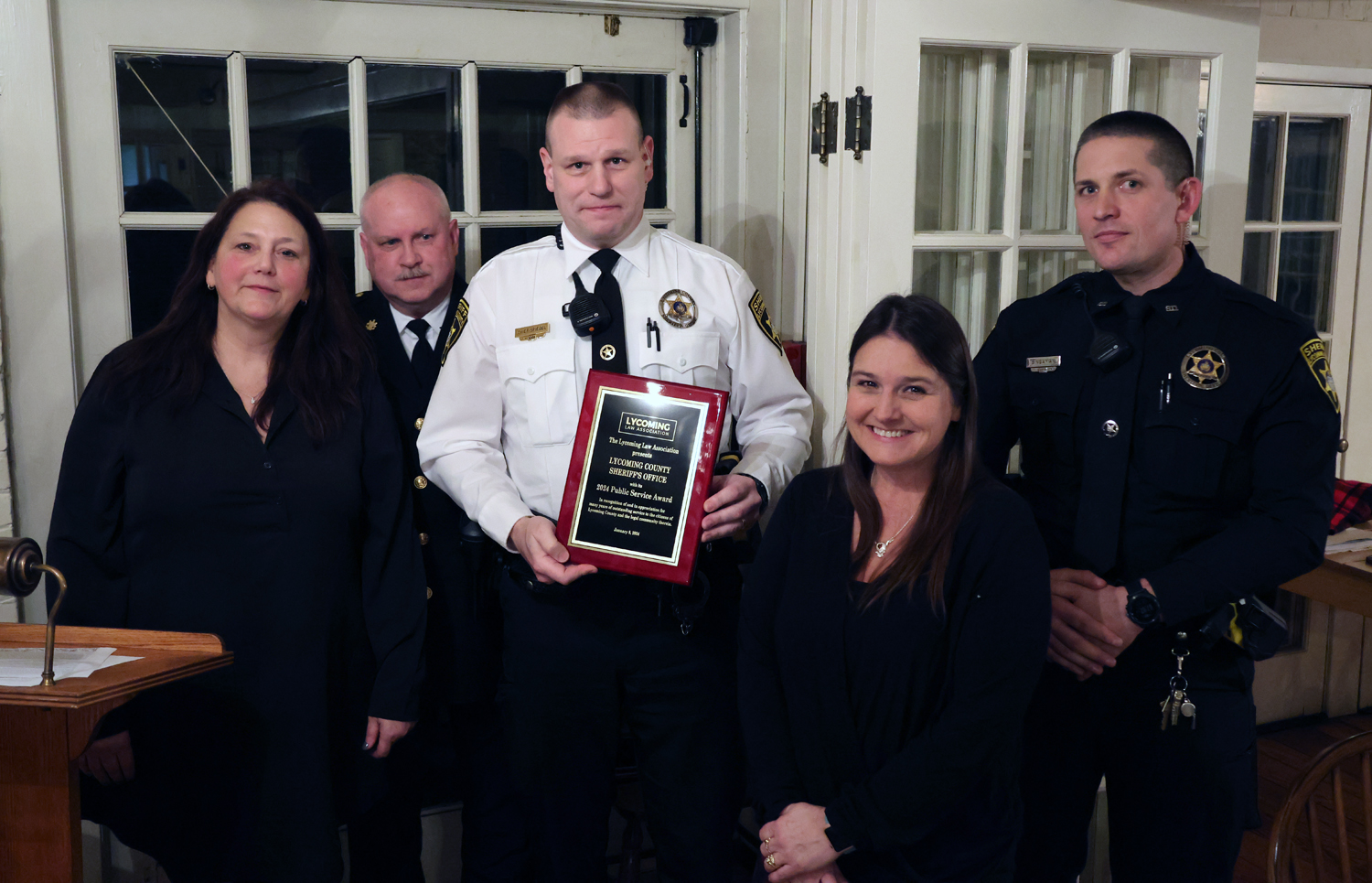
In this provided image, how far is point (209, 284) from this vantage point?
6.26 feet

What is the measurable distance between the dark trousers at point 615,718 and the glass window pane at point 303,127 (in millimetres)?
1105

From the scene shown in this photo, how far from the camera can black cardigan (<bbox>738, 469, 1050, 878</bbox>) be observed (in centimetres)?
148

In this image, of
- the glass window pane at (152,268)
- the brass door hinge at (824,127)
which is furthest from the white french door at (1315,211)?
the glass window pane at (152,268)

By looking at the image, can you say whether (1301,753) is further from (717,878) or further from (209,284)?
(209,284)

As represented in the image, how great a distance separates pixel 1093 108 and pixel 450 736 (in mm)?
1977

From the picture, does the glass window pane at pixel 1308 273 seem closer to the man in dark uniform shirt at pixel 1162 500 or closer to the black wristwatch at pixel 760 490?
the man in dark uniform shirt at pixel 1162 500

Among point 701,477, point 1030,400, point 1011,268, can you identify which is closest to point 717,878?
point 701,477

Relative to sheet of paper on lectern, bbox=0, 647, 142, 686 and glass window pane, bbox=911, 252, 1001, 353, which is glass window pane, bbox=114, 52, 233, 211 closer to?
sheet of paper on lectern, bbox=0, 647, 142, 686

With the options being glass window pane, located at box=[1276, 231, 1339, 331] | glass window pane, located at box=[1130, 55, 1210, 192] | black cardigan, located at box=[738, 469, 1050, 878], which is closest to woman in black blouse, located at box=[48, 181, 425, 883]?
black cardigan, located at box=[738, 469, 1050, 878]

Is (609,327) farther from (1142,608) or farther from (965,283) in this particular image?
(1142,608)

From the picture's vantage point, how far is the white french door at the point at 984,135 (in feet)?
7.29

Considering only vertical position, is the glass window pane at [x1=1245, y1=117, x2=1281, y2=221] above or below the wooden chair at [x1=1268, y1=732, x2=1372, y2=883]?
above

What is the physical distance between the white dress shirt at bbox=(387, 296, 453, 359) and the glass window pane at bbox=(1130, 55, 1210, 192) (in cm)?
162

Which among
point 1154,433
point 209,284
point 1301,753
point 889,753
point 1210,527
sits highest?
point 209,284
